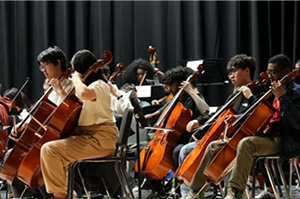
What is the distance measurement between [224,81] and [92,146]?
222 cm

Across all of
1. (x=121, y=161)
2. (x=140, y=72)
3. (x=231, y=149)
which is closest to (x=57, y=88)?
(x=121, y=161)

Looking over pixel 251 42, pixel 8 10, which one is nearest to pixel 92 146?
pixel 251 42

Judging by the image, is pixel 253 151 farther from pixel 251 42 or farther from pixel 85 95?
pixel 251 42

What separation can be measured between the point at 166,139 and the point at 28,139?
1.10 metres

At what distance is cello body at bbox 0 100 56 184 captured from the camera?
348 centimetres

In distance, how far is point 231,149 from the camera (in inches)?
135

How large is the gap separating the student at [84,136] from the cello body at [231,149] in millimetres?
616

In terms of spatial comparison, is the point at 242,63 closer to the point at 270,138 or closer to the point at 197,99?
the point at 197,99

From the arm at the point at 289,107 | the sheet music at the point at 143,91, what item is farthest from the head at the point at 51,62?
the arm at the point at 289,107

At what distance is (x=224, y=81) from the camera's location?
17.3 ft

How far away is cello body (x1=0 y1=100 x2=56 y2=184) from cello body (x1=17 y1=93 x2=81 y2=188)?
6 centimetres

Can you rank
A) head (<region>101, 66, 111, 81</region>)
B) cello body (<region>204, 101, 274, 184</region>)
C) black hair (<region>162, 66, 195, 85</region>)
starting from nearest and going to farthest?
cello body (<region>204, 101, 274, 184</region>)
head (<region>101, 66, 111, 81</region>)
black hair (<region>162, 66, 195, 85</region>)

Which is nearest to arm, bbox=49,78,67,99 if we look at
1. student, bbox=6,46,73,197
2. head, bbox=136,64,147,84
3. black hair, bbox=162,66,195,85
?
student, bbox=6,46,73,197

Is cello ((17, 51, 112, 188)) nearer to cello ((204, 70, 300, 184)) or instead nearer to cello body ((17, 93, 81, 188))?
cello body ((17, 93, 81, 188))
